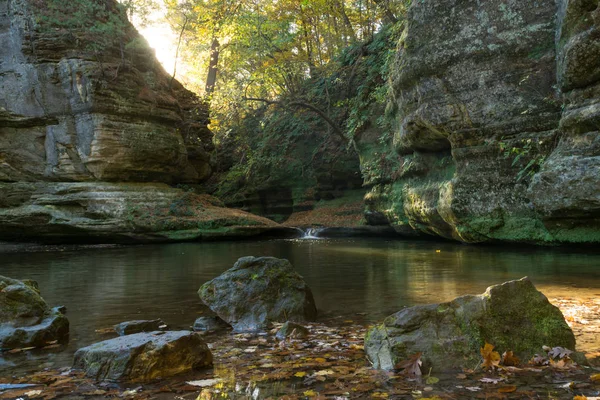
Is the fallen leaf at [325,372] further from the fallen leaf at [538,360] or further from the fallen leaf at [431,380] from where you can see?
the fallen leaf at [538,360]

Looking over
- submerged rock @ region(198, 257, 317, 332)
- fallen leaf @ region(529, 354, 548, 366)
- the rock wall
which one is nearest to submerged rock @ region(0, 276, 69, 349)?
submerged rock @ region(198, 257, 317, 332)

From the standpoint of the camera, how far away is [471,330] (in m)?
3.47

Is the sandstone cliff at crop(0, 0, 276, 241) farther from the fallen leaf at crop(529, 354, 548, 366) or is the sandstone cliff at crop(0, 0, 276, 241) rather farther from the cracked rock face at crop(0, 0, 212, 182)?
Result: the fallen leaf at crop(529, 354, 548, 366)

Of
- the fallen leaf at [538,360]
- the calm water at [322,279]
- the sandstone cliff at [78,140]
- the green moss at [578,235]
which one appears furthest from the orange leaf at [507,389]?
the sandstone cliff at [78,140]

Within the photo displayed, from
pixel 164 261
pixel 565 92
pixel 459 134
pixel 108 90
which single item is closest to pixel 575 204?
pixel 565 92

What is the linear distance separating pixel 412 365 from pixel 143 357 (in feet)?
6.37

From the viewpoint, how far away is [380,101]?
59.8 feet

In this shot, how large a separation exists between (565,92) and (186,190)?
17766mm

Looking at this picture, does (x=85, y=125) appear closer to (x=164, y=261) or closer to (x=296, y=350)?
(x=164, y=261)

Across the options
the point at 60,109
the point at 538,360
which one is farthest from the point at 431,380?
the point at 60,109

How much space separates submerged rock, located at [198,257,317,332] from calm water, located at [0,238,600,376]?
1.31 ft

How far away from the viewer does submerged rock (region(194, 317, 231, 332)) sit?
5026 mm

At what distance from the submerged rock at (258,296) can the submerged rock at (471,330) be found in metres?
1.68

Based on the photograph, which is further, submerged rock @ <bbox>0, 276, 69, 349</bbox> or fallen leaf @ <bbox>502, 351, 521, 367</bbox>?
submerged rock @ <bbox>0, 276, 69, 349</bbox>
